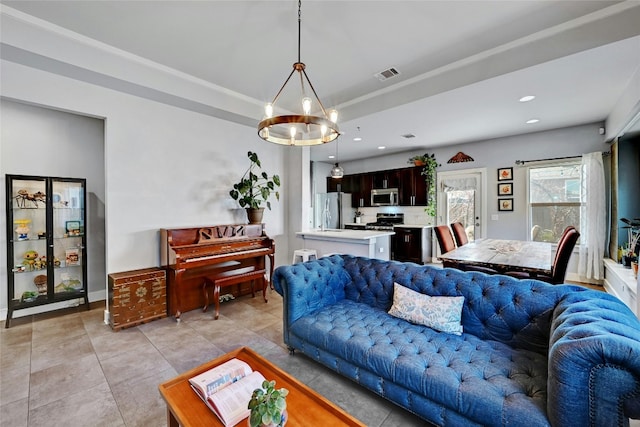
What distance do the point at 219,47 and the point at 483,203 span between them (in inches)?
219

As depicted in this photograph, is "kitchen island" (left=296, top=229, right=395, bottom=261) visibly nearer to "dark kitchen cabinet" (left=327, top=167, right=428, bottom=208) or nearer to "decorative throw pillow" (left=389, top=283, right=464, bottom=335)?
"decorative throw pillow" (left=389, top=283, right=464, bottom=335)

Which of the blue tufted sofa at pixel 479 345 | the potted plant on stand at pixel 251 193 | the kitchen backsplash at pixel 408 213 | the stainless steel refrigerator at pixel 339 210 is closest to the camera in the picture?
the blue tufted sofa at pixel 479 345

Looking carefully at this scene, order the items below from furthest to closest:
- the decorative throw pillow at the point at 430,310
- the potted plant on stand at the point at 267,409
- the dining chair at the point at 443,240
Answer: the dining chair at the point at 443,240, the decorative throw pillow at the point at 430,310, the potted plant on stand at the point at 267,409

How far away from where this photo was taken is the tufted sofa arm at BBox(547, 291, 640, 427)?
1059 mm

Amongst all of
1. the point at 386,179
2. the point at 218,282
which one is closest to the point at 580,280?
the point at 386,179

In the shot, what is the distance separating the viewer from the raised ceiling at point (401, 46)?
7.48 ft

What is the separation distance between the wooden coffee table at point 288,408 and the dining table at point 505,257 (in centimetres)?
221

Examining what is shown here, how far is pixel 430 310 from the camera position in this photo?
2.04m

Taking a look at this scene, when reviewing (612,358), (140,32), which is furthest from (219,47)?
(612,358)

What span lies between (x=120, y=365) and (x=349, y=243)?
9.78 ft

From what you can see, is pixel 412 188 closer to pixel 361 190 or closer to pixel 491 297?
pixel 361 190

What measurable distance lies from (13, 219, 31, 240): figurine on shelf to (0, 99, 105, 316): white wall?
11 cm

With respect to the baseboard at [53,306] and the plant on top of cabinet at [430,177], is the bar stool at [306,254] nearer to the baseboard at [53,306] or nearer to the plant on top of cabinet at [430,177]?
the baseboard at [53,306]

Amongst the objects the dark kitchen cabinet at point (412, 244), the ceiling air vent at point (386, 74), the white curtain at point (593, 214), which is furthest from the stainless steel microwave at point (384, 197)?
the ceiling air vent at point (386, 74)
